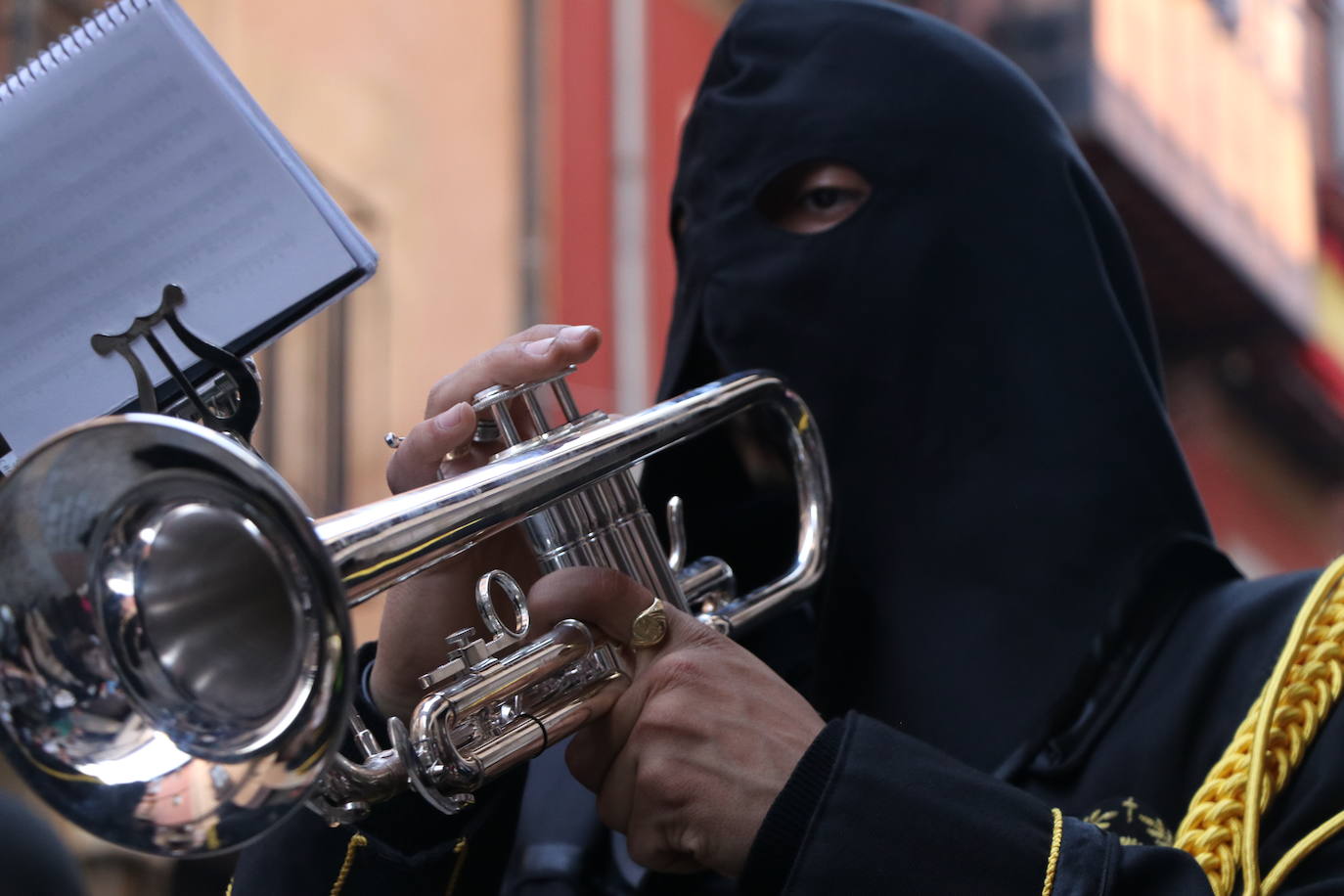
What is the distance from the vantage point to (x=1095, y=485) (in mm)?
1919

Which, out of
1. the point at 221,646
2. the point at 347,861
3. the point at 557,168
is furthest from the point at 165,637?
the point at 557,168

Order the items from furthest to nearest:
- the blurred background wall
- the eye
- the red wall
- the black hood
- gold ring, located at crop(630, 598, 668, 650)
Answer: the red wall
the blurred background wall
the eye
the black hood
gold ring, located at crop(630, 598, 668, 650)

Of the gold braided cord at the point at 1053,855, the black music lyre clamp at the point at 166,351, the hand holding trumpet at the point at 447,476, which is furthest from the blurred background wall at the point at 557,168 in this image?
the gold braided cord at the point at 1053,855

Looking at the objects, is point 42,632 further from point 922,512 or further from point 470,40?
point 470,40

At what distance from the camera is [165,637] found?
129 centimetres

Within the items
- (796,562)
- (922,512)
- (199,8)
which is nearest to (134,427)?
(796,562)

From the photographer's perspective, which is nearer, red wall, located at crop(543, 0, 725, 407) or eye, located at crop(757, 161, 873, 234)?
eye, located at crop(757, 161, 873, 234)

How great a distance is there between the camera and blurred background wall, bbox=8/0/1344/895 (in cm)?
555

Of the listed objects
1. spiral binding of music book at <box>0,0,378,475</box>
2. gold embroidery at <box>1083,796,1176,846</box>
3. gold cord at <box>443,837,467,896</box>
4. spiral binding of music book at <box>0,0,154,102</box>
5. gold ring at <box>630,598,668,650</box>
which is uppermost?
spiral binding of music book at <box>0,0,154,102</box>

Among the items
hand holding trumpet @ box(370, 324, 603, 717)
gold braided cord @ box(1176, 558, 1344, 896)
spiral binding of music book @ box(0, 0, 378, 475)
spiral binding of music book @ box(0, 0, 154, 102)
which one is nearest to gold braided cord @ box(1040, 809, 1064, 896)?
gold braided cord @ box(1176, 558, 1344, 896)

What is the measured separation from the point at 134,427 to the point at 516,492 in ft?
1.23

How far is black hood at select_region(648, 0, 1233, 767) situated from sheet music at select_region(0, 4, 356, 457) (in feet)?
2.86

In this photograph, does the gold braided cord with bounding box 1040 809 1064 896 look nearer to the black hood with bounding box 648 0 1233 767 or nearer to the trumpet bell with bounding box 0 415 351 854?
the black hood with bounding box 648 0 1233 767

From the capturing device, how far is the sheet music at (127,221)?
55.3 inches
